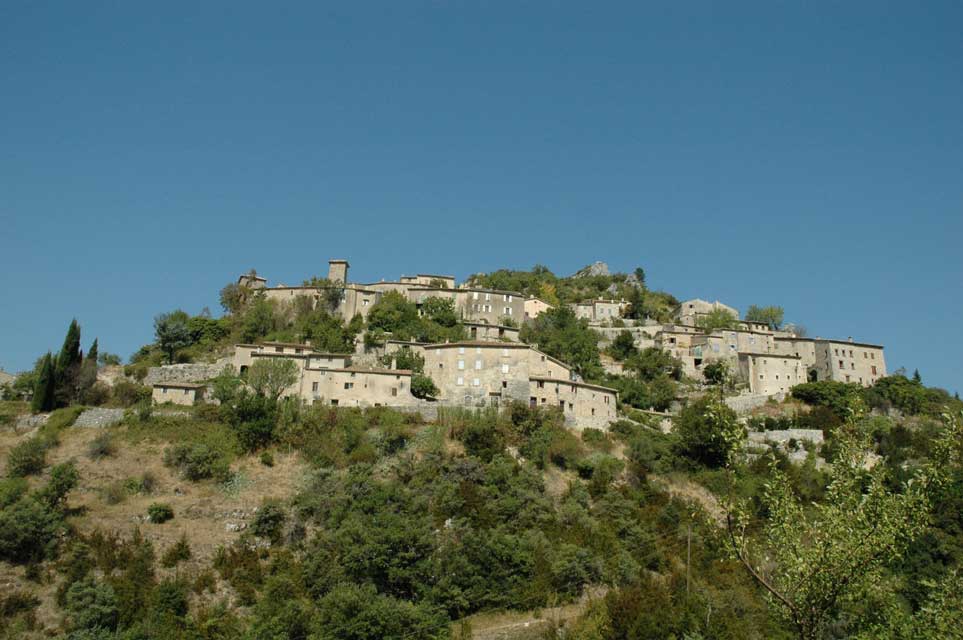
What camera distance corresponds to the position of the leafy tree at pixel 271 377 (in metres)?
53.4

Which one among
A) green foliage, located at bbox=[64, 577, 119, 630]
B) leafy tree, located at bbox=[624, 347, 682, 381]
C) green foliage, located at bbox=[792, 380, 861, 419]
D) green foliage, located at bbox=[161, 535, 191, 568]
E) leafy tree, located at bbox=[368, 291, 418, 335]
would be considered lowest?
green foliage, located at bbox=[64, 577, 119, 630]

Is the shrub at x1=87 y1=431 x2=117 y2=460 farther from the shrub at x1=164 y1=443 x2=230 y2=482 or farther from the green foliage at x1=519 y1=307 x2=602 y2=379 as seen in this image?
the green foliage at x1=519 y1=307 x2=602 y2=379

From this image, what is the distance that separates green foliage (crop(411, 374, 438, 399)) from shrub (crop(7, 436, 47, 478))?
22.4 meters

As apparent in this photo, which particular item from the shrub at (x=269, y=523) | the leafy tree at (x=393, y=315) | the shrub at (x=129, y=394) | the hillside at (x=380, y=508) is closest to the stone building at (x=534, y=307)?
the leafy tree at (x=393, y=315)

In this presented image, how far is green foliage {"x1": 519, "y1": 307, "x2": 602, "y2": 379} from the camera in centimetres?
6988

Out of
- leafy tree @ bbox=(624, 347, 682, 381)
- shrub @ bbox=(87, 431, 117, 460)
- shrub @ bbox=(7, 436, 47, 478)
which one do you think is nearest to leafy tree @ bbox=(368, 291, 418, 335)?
leafy tree @ bbox=(624, 347, 682, 381)

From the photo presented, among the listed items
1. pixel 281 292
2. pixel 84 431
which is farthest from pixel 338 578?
pixel 281 292

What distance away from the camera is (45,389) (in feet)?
177

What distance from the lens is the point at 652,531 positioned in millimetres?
44281

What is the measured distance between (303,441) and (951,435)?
133 ft

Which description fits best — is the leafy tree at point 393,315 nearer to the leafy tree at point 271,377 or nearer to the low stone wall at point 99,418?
the leafy tree at point 271,377

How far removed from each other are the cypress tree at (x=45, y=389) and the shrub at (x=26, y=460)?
7.28 meters

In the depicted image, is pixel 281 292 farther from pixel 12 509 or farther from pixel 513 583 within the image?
pixel 513 583

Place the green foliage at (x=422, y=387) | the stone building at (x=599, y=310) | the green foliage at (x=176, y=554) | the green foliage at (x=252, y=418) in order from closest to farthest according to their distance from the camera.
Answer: the green foliage at (x=176, y=554) < the green foliage at (x=252, y=418) < the green foliage at (x=422, y=387) < the stone building at (x=599, y=310)
